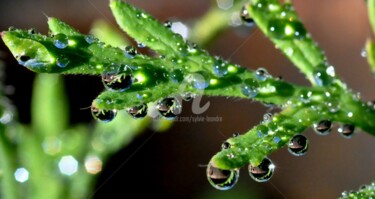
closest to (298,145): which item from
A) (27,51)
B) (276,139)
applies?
(276,139)

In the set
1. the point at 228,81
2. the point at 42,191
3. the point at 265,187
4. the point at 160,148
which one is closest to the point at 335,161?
the point at 265,187

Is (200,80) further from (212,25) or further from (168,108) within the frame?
(212,25)

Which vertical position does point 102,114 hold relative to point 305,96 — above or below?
below

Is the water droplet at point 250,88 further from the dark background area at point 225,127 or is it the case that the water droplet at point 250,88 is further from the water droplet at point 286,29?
the dark background area at point 225,127

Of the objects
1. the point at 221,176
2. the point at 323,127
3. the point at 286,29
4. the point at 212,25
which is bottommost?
the point at 221,176

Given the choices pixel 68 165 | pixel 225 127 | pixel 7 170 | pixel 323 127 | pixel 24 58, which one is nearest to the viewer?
pixel 24 58

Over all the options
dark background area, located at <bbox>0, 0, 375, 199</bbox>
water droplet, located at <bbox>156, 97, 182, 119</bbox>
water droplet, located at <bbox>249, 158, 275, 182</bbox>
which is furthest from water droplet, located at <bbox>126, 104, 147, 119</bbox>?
dark background area, located at <bbox>0, 0, 375, 199</bbox>
